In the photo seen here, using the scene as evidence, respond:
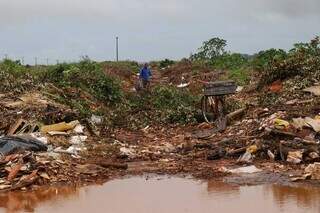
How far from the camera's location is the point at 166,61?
42.2 m

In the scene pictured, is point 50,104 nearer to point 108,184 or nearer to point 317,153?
point 108,184

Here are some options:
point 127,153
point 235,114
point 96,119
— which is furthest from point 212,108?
Answer: point 127,153

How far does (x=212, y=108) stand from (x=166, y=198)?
7666 mm

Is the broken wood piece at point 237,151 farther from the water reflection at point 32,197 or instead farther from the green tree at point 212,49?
the green tree at point 212,49

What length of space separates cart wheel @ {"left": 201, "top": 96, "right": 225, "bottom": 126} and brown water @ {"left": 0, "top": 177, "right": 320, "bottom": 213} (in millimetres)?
6077

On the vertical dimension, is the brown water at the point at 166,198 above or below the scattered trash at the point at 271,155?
below

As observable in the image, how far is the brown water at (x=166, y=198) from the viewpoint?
9008 mm

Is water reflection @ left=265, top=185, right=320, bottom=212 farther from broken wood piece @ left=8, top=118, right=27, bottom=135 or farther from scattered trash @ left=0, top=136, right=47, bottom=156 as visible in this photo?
broken wood piece @ left=8, top=118, right=27, bottom=135

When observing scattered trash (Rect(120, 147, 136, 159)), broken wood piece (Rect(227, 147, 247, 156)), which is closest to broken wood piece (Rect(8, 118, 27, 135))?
scattered trash (Rect(120, 147, 136, 159))

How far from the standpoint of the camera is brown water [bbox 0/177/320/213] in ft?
29.6

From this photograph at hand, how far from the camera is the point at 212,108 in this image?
17.1 meters

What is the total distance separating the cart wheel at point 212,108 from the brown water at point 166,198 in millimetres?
6077

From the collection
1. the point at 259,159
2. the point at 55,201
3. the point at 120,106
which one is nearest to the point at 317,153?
the point at 259,159

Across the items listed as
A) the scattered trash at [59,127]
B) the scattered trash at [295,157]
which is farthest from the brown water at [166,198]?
the scattered trash at [59,127]
